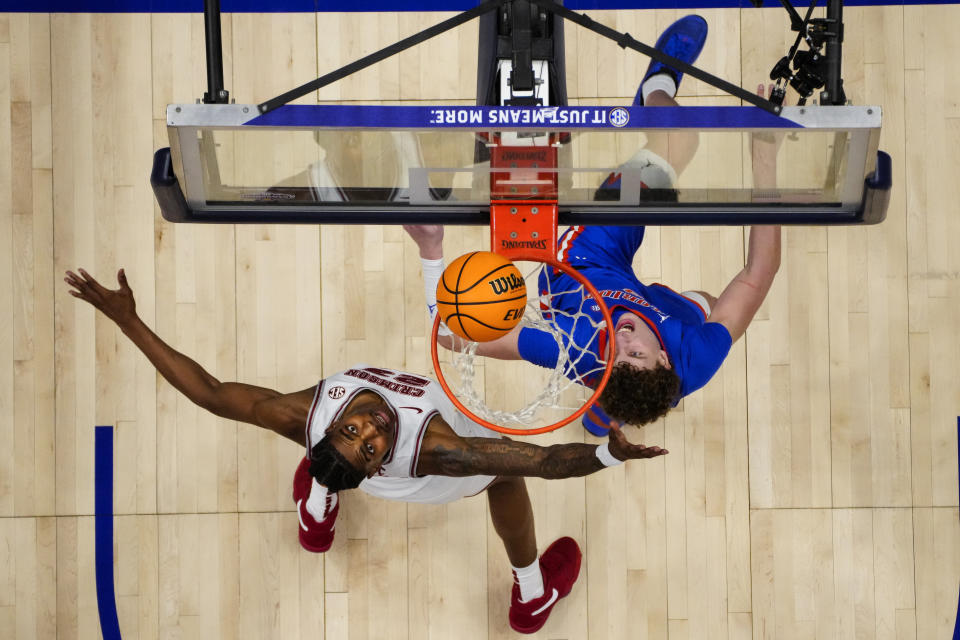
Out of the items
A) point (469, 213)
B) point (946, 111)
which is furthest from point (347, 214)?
point (946, 111)

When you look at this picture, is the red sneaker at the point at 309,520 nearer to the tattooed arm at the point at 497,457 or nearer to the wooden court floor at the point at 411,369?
the wooden court floor at the point at 411,369

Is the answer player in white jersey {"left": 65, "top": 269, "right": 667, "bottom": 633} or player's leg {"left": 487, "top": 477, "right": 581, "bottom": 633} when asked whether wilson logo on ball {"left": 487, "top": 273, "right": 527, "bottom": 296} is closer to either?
player in white jersey {"left": 65, "top": 269, "right": 667, "bottom": 633}

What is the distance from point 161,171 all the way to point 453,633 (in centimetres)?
271

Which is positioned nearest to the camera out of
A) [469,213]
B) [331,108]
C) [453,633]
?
[331,108]

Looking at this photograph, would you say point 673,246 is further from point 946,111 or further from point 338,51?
point 338,51

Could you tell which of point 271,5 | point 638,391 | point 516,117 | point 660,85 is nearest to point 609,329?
point 638,391

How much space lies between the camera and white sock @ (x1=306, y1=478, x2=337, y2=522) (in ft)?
13.6

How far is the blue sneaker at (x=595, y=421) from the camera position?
4160 millimetres

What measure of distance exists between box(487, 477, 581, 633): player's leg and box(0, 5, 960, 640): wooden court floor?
0.15 meters

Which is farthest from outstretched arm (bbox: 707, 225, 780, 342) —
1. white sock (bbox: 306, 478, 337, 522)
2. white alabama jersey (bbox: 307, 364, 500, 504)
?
white sock (bbox: 306, 478, 337, 522)

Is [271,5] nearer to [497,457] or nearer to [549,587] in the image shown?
[497,457]

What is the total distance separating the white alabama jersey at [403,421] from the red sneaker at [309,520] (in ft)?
1.40

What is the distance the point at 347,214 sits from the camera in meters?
3.06

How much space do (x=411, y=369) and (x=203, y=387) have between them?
1201mm
